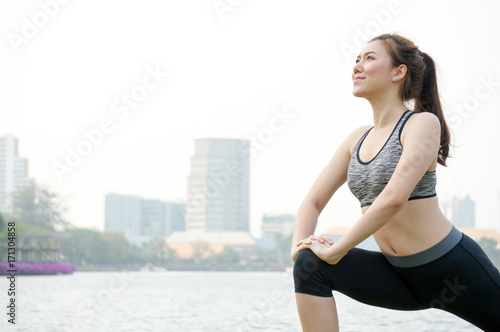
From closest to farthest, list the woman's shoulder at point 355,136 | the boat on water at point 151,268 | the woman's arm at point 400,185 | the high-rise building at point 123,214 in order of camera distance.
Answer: the woman's arm at point 400,185 → the woman's shoulder at point 355,136 → the boat on water at point 151,268 → the high-rise building at point 123,214

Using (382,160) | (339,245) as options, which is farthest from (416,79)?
(339,245)

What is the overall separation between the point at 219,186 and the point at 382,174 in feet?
349

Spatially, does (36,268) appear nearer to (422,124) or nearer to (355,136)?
(355,136)

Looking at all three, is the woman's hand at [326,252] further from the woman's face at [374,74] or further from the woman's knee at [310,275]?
the woman's face at [374,74]

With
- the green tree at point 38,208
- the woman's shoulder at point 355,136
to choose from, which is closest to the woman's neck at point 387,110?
the woman's shoulder at point 355,136

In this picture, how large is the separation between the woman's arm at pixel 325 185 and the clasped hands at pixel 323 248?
0.69 feet

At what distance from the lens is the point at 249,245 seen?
8781cm

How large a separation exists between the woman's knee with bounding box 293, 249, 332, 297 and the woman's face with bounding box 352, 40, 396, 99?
511 mm

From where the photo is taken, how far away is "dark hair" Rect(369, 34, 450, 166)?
83.5 inches

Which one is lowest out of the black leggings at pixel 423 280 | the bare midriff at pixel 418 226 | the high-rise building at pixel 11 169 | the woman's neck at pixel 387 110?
the black leggings at pixel 423 280

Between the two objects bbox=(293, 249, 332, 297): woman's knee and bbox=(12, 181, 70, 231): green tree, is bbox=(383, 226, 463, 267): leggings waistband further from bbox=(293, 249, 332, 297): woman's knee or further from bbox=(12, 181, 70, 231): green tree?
bbox=(12, 181, 70, 231): green tree

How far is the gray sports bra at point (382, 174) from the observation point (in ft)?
6.55

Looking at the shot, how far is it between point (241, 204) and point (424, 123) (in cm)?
10394

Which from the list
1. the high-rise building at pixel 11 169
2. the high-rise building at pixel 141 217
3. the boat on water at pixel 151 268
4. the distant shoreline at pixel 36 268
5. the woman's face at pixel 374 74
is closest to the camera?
the woman's face at pixel 374 74
